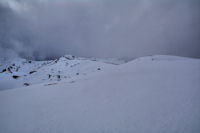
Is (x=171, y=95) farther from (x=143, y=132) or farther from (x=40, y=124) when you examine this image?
(x=40, y=124)

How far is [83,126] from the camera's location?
1.69 meters

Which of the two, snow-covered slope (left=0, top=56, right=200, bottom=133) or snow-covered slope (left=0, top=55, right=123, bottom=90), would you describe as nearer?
snow-covered slope (left=0, top=56, right=200, bottom=133)

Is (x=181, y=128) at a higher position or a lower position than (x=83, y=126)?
higher

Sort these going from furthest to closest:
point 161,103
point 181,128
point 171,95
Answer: point 171,95 < point 161,103 < point 181,128

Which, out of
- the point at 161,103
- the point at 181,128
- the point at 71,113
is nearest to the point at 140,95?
the point at 161,103

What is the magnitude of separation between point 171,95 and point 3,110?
13.9 ft

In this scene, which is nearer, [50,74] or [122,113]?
[122,113]

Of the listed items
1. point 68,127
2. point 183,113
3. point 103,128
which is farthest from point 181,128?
point 68,127

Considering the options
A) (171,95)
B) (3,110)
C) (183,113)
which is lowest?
(3,110)

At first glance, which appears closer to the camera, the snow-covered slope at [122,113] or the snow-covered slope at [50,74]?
the snow-covered slope at [122,113]

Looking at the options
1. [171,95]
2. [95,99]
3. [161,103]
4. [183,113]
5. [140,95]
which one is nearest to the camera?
[183,113]

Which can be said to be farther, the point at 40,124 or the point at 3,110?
the point at 3,110

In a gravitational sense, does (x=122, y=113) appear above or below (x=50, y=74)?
above

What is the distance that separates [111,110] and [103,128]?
466mm
